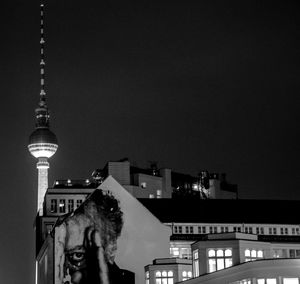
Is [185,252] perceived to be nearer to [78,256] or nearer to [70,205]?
[78,256]

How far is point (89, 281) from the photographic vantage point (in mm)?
116188

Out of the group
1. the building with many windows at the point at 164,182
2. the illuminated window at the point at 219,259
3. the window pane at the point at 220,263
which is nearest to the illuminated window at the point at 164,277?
the illuminated window at the point at 219,259

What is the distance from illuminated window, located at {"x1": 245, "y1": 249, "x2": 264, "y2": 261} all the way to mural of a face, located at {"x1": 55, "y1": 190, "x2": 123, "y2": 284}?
89.7 ft

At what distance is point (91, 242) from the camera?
118125mm

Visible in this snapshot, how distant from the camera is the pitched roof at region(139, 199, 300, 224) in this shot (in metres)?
135

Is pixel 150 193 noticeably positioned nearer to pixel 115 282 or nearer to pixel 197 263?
pixel 115 282

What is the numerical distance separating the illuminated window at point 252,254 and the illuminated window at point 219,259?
1.43 metres

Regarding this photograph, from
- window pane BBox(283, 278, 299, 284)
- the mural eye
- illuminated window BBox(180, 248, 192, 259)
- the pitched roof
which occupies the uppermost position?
the pitched roof

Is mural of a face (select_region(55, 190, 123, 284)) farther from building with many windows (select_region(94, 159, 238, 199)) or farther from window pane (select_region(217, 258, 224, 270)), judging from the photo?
building with many windows (select_region(94, 159, 238, 199))

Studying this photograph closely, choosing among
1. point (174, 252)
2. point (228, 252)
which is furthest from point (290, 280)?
point (174, 252)

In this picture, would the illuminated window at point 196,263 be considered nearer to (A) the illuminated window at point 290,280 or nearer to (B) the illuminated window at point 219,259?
(B) the illuminated window at point 219,259

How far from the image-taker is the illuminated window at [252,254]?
3633 inches

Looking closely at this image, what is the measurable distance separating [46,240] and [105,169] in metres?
39.8

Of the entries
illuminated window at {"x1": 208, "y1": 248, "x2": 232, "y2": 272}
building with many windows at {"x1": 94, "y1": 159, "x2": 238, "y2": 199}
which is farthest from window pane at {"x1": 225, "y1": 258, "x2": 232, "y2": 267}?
building with many windows at {"x1": 94, "y1": 159, "x2": 238, "y2": 199}
